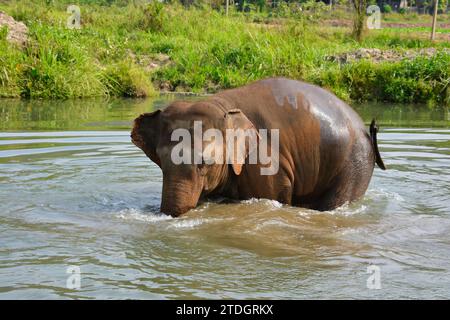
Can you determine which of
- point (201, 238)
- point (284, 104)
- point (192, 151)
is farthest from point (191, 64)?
point (201, 238)

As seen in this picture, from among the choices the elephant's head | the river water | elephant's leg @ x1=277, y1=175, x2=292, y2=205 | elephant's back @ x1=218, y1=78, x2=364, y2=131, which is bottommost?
the river water

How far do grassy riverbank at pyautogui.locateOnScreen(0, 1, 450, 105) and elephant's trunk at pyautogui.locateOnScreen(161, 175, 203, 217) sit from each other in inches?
527

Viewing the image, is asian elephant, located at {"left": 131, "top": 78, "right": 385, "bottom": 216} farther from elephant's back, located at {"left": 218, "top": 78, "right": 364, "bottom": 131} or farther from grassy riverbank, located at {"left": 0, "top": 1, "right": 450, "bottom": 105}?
grassy riverbank, located at {"left": 0, "top": 1, "right": 450, "bottom": 105}

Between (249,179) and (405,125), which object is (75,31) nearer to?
(405,125)

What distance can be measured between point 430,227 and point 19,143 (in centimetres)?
676

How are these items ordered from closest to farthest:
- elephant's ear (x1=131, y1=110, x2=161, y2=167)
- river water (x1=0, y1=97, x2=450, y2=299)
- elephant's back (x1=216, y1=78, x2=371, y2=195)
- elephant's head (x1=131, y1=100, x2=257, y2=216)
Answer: river water (x1=0, y1=97, x2=450, y2=299)
elephant's head (x1=131, y1=100, x2=257, y2=216)
elephant's ear (x1=131, y1=110, x2=161, y2=167)
elephant's back (x1=216, y1=78, x2=371, y2=195)

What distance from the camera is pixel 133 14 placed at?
101 ft

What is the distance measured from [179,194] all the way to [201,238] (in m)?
0.51

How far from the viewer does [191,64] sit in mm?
23234

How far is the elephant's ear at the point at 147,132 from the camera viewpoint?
7.13 m

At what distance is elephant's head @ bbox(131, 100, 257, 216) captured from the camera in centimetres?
667

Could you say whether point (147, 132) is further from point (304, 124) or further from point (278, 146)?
point (304, 124)

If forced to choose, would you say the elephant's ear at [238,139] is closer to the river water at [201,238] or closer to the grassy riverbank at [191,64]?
the river water at [201,238]

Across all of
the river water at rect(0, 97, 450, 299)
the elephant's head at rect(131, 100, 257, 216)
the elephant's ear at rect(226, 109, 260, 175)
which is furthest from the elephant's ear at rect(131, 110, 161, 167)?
the elephant's ear at rect(226, 109, 260, 175)
